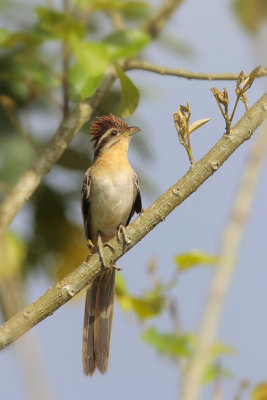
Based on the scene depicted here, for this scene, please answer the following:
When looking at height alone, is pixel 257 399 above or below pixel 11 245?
below

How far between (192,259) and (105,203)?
71.6 inches

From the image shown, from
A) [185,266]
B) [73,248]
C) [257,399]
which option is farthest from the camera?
[73,248]

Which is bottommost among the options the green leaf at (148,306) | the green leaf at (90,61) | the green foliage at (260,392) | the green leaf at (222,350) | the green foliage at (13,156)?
the green foliage at (260,392)

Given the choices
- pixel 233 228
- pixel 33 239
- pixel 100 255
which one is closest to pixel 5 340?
pixel 100 255

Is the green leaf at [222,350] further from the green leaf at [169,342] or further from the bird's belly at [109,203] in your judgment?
the bird's belly at [109,203]

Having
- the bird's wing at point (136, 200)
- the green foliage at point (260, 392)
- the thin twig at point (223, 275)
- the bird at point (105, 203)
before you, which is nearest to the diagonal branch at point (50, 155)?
the bird at point (105, 203)

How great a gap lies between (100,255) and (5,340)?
0.61 m

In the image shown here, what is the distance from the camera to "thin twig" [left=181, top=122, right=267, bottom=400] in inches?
72.7

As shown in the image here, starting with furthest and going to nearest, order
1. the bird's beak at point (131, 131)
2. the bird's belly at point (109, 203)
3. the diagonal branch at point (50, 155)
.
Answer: the bird's beak at point (131, 131), the bird's belly at point (109, 203), the diagonal branch at point (50, 155)

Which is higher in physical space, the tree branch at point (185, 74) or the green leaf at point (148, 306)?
the tree branch at point (185, 74)

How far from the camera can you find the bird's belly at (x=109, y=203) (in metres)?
5.29

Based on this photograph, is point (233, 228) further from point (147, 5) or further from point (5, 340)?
point (147, 5)

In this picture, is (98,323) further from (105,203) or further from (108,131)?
(108,131)

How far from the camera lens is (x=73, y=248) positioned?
242 inches
